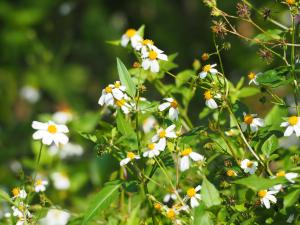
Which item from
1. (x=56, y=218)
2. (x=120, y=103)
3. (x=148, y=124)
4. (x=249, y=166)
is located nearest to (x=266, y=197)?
(x=249, y=166)

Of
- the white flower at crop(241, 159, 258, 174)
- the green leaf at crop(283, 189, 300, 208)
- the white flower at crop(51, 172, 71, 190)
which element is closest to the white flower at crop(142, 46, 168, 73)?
the white flower at crop(241, 159, 258, 174)

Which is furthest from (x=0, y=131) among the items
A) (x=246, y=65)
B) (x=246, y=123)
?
(x=246, y=123)

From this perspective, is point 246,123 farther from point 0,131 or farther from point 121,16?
point 121,16

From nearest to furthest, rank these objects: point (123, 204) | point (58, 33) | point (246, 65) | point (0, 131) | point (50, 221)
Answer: point (123, 204)
point (50, 221)
point (0, 131)
point (246, 65)
point (58, 33)

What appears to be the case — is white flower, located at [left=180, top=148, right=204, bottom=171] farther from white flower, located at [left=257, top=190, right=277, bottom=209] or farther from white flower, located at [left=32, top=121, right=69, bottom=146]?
white flower, located at [left=32, top=121, right=69, bottom=146]

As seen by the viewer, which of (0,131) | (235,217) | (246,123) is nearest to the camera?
(235,217)

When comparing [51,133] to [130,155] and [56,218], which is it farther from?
[56,218]
